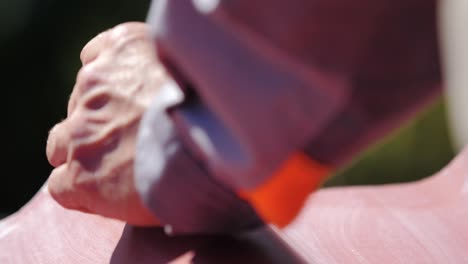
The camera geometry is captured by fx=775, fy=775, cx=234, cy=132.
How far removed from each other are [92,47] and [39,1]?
81 cm

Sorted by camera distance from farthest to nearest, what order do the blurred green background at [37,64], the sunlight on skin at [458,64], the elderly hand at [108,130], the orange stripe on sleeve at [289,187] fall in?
1. the blurred green background at [37,64]
2. the elderly hand at [108,130]
3. the orange stripe on sleeve at [289,187]
4. the sunlight on skin at [458,64]

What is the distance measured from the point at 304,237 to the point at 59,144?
6.6 inches

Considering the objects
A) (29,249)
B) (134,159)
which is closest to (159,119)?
(134,159)

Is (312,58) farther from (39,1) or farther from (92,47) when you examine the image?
(39,1)

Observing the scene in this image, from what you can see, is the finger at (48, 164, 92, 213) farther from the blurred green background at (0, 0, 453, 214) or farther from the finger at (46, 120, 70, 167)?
the blurred green background at (0, 0, 453, 214)

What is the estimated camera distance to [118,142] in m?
0.42

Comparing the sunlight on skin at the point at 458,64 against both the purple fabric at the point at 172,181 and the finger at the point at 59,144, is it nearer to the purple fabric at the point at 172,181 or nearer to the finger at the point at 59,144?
the purple fabric at the point at 172,181

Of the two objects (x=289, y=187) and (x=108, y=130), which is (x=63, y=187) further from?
(x=289, y=187)

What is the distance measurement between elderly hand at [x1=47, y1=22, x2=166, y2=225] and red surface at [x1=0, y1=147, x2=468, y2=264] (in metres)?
0.03

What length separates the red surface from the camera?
1.48 ft

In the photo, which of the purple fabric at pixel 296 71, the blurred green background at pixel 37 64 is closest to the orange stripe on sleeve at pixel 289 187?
the purple fabric at pixel 296 71

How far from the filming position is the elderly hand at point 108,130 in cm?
42

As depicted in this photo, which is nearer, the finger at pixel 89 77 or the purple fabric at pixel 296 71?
the purple fabric at pixel 296 71

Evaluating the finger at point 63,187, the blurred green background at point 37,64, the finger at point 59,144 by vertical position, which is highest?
the finger at point 59,144
